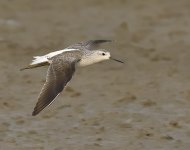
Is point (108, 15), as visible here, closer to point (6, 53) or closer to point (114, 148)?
point (6, 53)

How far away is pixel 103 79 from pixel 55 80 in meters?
2.57

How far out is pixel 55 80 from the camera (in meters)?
8.17

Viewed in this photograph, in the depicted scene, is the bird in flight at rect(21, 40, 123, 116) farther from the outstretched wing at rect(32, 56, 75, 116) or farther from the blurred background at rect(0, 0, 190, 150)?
the blurred background at rect(0, 0, 190, 150)

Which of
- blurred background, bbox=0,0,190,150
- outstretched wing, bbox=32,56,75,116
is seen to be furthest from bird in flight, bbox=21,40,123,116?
blurred background, bbox=0,0,190,150

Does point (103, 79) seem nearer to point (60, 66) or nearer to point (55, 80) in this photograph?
point (60, 66)

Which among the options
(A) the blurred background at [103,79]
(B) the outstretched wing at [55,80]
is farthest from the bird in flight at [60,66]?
(A) the blurred background at [103,79]

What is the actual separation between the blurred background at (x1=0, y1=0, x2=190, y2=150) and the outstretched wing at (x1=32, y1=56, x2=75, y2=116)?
1.78 feet

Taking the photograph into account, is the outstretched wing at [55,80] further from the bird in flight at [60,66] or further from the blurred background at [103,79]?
the blurred background at [103,79]

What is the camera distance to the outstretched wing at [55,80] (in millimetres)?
7887

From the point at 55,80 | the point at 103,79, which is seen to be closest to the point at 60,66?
the point at 55,80

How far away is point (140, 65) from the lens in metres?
11.2

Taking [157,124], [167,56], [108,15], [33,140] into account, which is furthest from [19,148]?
[108,15]

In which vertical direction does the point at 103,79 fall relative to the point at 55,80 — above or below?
below

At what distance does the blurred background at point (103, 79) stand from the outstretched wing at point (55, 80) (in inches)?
21.4
